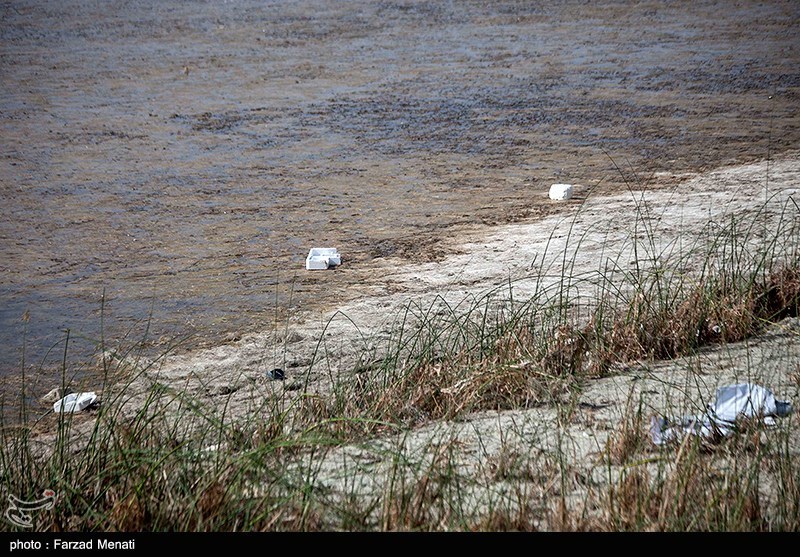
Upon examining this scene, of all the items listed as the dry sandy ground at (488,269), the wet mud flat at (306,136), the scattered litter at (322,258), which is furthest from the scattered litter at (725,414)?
the scattered litter at (322,258)

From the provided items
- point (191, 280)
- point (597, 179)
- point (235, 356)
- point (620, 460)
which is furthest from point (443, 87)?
point (620, 460)

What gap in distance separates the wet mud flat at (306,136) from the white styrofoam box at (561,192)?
0.38ft

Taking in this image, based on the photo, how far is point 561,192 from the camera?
7.79 meters

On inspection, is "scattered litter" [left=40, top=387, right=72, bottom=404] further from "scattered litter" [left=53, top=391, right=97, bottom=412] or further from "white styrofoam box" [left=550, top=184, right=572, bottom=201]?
"white styrofoam box" [left=550, top=184, right=572, bottom=201]

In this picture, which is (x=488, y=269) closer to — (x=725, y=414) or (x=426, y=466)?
(x=725, y=414)

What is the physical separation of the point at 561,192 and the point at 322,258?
247 cm

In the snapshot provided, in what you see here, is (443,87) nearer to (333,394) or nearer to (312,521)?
(333,394)

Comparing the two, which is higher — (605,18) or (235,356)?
(605,18)

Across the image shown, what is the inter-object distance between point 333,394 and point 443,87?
886 centimetres

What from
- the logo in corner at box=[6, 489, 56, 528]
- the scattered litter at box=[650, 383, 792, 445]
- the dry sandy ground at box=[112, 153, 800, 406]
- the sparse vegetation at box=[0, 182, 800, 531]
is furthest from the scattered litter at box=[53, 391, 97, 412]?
the scattered litter at box=[650, 383, 792, 445]

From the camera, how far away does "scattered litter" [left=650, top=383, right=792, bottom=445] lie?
3236 millimetres

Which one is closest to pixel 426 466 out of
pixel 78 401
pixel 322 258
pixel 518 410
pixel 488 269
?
pixel 518 410

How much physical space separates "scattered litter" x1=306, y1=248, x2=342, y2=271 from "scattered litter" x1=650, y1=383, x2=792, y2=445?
3362 millimetres
